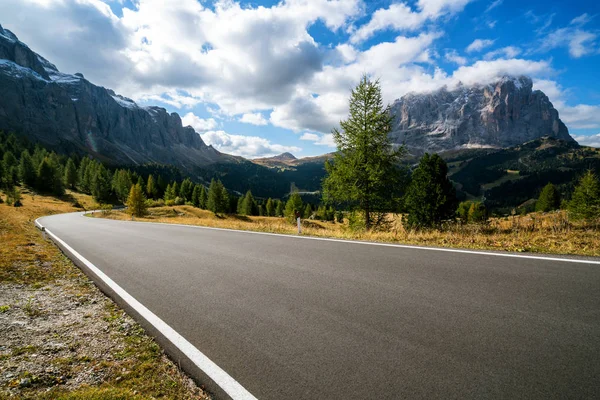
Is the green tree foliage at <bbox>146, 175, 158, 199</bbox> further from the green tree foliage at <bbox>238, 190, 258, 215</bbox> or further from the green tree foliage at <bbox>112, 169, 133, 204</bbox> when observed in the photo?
the green tree foliage at <bbox>238, 190, 258, 215</bbox>

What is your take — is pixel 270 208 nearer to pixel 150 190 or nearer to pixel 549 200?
pixel 150 190

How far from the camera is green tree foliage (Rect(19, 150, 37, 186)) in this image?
236 ft

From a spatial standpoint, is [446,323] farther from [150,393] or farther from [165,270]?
[165,270]

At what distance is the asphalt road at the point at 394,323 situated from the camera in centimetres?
259

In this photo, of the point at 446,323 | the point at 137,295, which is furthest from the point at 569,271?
the point at 137,295

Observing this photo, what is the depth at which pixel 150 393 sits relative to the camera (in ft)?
8.95

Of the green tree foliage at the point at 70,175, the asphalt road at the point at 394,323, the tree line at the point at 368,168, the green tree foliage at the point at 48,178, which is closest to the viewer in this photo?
the asphalt road at the point at 394,323

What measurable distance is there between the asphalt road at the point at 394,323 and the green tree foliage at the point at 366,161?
8053 millimetres

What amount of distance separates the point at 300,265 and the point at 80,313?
4.40m

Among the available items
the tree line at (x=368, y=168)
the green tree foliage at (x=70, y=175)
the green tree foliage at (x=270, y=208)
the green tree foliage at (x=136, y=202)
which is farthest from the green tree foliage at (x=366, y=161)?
the green tree foliage at (x=70, y=175)

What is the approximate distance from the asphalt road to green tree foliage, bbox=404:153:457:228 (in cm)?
2244

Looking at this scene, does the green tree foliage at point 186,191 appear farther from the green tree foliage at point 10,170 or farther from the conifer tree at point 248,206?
the green tree foliage at point 10,170

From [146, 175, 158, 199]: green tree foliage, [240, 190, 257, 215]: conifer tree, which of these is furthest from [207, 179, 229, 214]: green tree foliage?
[146, 175, 158, 199]: green tree foliage

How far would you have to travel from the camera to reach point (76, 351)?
142 inches
